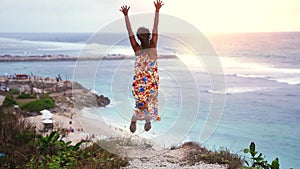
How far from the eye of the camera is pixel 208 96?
19.6ft

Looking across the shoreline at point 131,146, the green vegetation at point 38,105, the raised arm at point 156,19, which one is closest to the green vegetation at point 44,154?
the shoreline at point 131,146

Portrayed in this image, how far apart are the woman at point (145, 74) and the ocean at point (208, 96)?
1.03 ft

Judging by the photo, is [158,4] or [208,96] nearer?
[158,4]

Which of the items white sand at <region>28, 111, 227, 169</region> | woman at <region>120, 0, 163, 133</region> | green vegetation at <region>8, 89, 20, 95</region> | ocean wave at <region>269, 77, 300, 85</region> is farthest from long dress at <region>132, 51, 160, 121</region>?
ocean wave at <region>269, 77, 300, 85</region>

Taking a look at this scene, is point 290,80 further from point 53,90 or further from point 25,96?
point 25,96

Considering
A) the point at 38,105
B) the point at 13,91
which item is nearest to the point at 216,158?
the point at 38,105

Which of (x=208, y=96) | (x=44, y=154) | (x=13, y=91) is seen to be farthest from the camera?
(x=13, y=91)

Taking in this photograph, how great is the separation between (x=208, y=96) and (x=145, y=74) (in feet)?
6.91

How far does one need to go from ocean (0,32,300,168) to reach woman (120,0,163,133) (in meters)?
0.31

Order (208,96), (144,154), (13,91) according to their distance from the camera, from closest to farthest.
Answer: (208,96) → (144,154) → (13,91)

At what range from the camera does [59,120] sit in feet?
68.1

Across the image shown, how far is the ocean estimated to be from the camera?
4613mm

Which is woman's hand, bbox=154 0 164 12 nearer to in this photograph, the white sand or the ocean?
the ocean

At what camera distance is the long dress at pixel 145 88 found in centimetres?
416
